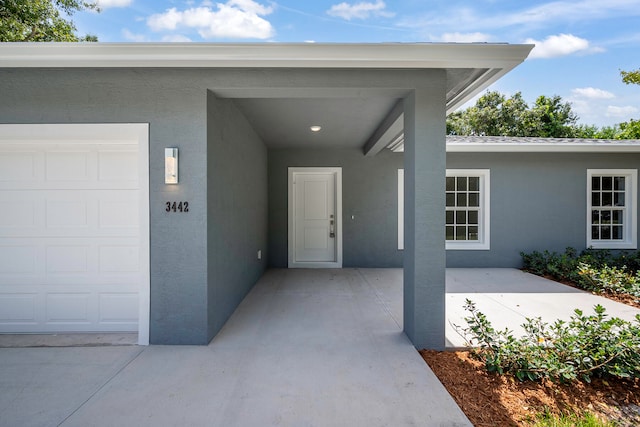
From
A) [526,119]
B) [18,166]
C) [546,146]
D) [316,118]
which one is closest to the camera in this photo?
[18,166]

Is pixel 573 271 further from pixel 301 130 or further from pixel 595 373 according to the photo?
pixel 301 130

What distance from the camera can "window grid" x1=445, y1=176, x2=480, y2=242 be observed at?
261 inches

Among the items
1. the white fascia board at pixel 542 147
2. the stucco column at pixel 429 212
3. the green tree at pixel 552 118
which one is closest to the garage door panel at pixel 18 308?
the stucco column at pixel 429 212

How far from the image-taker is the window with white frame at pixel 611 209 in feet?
21.4

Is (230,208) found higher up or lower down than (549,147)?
lower down

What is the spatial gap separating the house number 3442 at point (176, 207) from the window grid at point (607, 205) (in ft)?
26.9

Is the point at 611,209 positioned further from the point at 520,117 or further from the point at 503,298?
the point at 520,117

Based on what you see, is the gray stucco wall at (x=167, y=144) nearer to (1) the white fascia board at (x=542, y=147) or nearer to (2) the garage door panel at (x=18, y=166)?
(2) the garage door panel at (x=18, y=166)

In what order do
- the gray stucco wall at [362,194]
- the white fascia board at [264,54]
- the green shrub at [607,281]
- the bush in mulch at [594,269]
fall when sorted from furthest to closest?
1. the gray stucco wall at [362,194]
2. the bush in mulch at [594,269]
3. the green shrub at [607,281]
4. the white fascia board at [264,54]

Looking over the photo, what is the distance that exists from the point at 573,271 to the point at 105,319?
23.9ft

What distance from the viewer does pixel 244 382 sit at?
2326 mm

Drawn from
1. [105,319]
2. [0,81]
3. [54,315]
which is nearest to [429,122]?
[105,319]

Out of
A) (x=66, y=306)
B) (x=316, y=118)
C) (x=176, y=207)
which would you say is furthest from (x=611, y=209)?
(x=66, y=306)

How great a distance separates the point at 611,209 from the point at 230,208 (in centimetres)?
805
